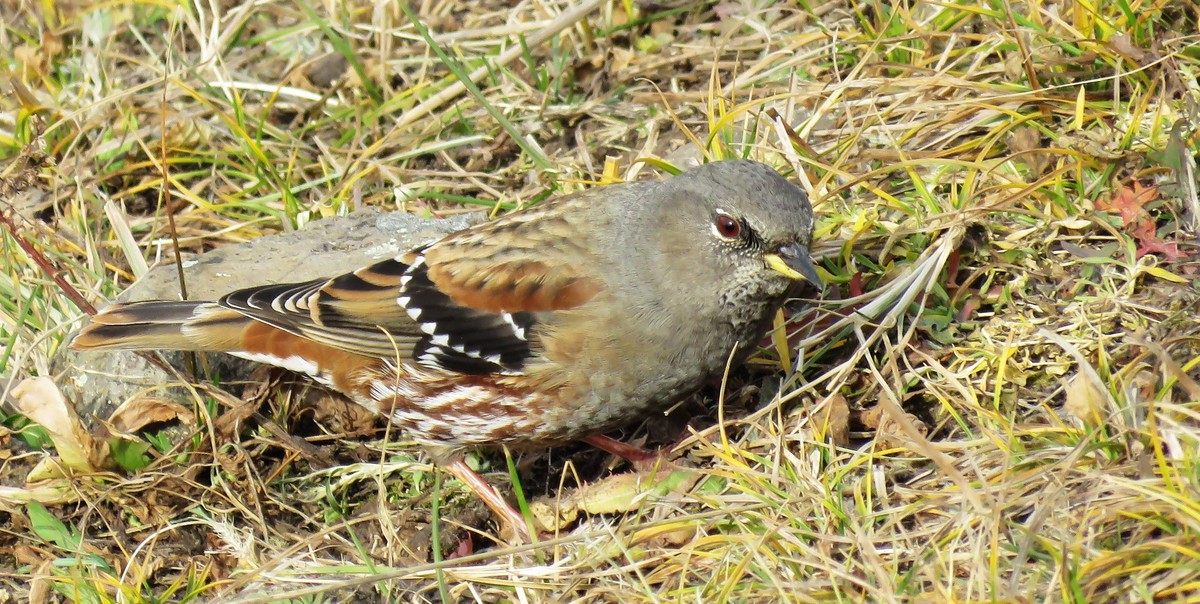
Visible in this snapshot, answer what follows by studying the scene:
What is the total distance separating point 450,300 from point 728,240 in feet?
3.51

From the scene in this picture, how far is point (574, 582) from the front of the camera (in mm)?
3553

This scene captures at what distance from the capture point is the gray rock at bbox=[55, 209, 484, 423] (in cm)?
455

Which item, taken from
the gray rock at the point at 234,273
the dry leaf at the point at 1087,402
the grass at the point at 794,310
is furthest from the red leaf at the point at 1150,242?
the gray rock at the point at 234,273

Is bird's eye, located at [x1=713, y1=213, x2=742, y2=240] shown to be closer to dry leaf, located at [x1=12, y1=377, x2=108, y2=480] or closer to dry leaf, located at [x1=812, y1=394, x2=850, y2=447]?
dry leaf, located at [x1=812, y1=394, x2=850, y2=447]

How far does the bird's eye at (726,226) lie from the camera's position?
3809 millimetres

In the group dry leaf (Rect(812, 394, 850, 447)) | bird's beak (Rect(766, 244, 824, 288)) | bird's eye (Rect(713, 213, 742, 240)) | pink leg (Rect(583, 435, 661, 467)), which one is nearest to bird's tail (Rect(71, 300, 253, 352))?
pink leg (Rect(583, 435, 661, 467))

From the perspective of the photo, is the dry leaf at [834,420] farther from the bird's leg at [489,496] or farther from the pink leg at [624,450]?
the bird's leg at [489,496]

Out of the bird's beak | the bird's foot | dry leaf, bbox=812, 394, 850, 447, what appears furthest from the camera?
the bird's foot

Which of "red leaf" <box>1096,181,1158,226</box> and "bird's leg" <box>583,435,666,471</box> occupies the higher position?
"red leaf" <box>1096,181,1158,226</box>

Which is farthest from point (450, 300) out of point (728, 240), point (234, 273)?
point (234, 273)

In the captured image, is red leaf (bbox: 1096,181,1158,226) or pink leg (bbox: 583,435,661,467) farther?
pink leg (bbox: 583,435,661,467)

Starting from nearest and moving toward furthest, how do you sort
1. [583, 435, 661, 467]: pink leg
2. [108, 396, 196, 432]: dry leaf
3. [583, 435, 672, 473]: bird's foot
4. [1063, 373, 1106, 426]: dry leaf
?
1. [1063, 373, 1106, 426]: dry leaf
2. [583, 435, 672, 473]: bird's foot
3. [583, 435, 661, 467]: pink leg
4. [108, 396, 196, 432]: dry leaf

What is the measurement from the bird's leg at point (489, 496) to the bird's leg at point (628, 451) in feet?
1.30

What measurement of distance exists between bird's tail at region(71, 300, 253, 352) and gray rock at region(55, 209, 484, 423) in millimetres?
181
